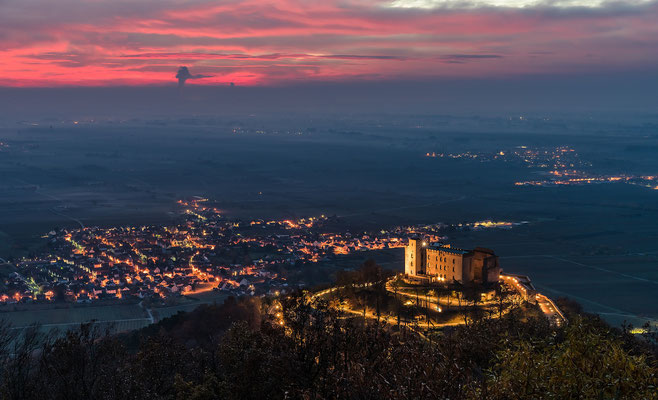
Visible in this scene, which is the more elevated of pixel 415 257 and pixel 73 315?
pixel 415 257

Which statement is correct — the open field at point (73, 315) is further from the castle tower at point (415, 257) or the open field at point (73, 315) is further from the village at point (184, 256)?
the castle tower at point (415, 257)

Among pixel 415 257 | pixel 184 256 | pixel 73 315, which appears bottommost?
pixel 184 256

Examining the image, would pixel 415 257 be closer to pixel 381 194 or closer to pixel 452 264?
pixel 452 264

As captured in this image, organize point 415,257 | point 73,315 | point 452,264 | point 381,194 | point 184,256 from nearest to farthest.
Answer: point 452,264 → point 415,257 → point 73,315 → point 184,256 → point 381,194

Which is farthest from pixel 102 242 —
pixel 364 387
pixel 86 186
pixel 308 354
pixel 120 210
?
pixel 364 387

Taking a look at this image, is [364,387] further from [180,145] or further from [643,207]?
[180,145]

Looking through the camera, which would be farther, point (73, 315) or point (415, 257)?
point (73, 315)

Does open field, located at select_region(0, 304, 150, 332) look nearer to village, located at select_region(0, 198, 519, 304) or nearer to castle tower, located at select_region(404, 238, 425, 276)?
village, located at select_region(0, 198, 519, 304)

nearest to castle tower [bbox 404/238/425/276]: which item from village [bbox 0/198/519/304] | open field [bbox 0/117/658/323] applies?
open field [bbox 0/117/658/323]

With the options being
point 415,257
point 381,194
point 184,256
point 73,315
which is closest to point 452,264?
point 415,257
